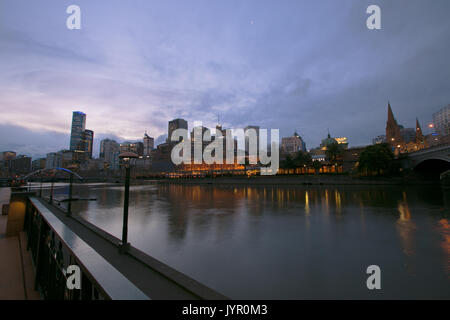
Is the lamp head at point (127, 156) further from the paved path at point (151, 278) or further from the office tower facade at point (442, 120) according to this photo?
the office tower facade at point (442, 120)

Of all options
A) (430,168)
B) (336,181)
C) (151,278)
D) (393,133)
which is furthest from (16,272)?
(393,133)

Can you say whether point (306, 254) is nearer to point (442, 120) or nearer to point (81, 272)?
point (81, 272)

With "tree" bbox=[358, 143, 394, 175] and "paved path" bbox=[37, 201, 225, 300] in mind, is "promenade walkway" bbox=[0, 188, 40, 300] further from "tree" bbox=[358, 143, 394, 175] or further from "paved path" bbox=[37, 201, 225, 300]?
"tree" bbox=[358, 143, 394, 175]

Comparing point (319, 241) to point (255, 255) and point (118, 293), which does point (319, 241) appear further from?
point (118, 293)

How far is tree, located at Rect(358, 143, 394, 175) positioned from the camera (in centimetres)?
5019

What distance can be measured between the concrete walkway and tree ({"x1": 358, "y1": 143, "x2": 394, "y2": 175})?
203ft

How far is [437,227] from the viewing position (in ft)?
34.5

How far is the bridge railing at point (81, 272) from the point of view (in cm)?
219

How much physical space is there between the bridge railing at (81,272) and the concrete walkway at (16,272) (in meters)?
0.34

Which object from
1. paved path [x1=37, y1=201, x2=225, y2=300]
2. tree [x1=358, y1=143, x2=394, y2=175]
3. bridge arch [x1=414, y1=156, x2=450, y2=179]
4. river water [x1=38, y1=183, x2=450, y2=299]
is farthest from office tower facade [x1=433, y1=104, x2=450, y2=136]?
paved path [x1=37, y1=201, x2=225, y2=300]

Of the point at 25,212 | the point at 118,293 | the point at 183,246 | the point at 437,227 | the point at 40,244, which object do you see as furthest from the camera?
the point at 437,227
